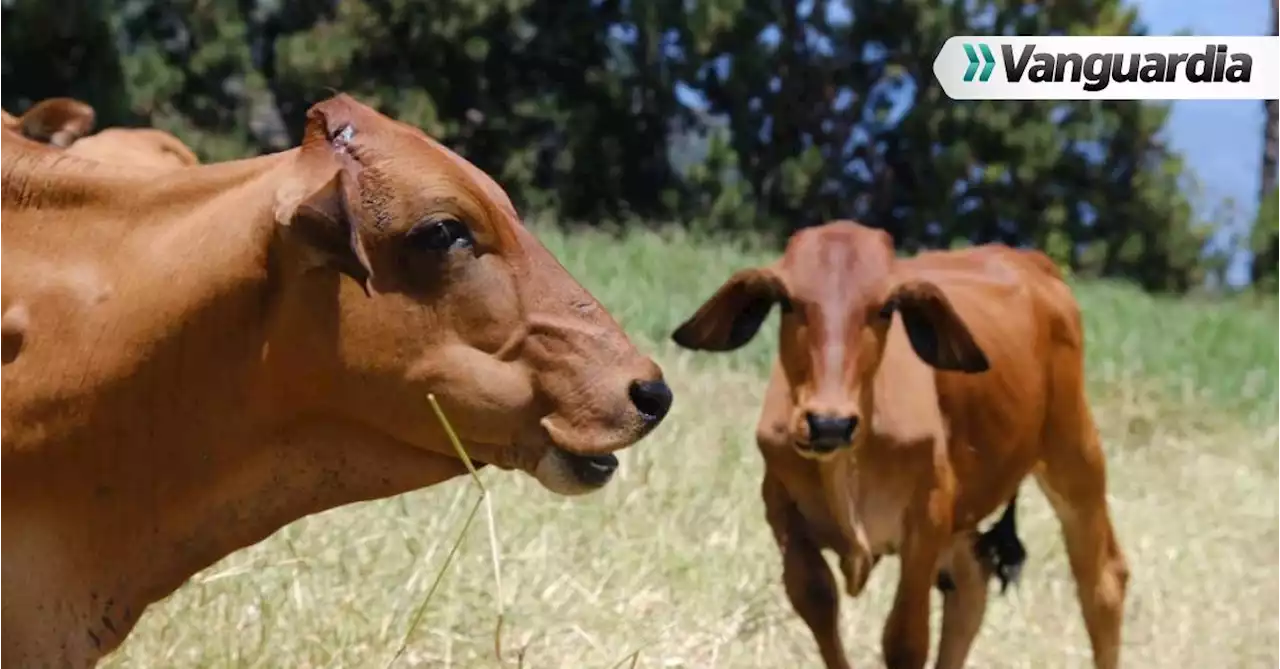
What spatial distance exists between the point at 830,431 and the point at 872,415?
0.53 metres

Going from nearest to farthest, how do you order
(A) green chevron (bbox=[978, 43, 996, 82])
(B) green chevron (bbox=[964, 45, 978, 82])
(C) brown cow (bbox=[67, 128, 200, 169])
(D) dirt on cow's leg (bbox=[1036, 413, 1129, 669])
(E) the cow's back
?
(E) the cow's back → (C) brown cow (bbox=[67, 128, 200, 169]) → (D) dirt on cow's leg (bbox=[1036, 413, 1129, 669]) → (B) green chevron (bbox=[964, 45, 978, 82]) → (A) green chevron (bbox=[978, 43, 996, 82])

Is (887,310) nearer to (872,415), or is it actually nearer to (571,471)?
(872,415)

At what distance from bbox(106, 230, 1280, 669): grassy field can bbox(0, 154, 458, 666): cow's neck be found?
4.28ft

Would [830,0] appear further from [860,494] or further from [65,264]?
[65,264]

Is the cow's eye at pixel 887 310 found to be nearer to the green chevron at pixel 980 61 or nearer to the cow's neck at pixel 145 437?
the cow's neck at pixel 145 437

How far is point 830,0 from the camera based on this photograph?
22.7m

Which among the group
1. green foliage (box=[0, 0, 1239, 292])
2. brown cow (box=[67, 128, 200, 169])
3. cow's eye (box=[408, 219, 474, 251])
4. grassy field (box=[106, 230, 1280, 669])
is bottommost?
green foliage (box=[0, 0, 1239, 292])

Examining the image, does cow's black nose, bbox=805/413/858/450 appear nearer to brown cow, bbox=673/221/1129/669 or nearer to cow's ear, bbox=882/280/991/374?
brown cow, bbox=673/221/1129/669

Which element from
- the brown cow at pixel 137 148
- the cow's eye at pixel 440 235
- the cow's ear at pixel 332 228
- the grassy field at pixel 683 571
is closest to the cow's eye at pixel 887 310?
the grassy field at pixel 683 571

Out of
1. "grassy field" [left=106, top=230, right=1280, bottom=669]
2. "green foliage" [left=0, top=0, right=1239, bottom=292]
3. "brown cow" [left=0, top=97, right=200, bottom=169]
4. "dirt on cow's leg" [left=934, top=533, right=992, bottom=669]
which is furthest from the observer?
"green foliage" [left=0, top=0, right=1239, bottom=292]

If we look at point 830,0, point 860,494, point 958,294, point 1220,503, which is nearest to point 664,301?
point 1220,503

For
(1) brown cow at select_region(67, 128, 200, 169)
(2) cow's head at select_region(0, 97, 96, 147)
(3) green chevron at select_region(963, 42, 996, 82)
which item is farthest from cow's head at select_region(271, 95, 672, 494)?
(3) green chevron at select_region(963, 42, 996, 82)

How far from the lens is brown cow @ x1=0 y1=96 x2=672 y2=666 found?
2.01m

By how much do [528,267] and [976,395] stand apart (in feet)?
11.7
